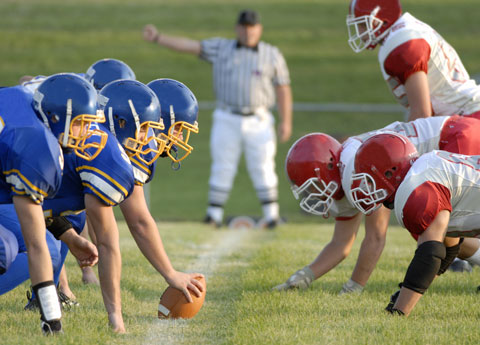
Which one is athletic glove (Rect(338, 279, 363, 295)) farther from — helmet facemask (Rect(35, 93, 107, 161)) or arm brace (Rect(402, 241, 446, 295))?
helmet facemask (Rect(35, 93, 107, 161))

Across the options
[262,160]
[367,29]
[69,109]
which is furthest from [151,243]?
[262,160]

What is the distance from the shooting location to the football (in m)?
3.90

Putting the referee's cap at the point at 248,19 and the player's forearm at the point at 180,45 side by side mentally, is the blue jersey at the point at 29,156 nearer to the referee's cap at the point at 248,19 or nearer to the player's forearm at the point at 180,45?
the player's forearm at the point at 180,45

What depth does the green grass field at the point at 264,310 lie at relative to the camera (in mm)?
3453

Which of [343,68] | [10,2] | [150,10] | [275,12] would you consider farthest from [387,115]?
[10,2]

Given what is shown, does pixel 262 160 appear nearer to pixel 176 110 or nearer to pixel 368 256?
pixel 368 256

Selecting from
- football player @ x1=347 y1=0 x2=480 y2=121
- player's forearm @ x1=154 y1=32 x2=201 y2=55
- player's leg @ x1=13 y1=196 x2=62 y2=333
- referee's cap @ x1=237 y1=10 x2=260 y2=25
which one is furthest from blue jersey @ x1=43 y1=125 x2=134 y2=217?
referee's cap @ x1=237 y1=10 x2=260 y2=25

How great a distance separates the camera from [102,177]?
338 centimetres

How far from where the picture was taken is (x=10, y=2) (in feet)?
99.0

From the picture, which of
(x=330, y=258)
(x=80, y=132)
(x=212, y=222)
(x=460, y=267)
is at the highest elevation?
(x=80, y=132)

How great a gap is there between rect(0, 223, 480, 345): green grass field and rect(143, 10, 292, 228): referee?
9.80ft

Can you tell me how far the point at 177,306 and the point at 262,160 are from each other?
17.1 feet

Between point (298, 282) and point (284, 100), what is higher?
point (284, 100)

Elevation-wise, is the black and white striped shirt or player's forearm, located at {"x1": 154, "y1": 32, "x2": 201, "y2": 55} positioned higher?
player's forearm, located at {"x1": 154, "y1": 32, "x2": 201, "y2": 55}
